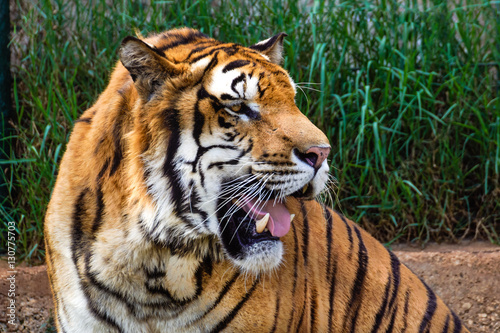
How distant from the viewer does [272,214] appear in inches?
65.6

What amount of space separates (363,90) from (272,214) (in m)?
2.17

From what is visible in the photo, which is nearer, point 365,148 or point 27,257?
point 27,257

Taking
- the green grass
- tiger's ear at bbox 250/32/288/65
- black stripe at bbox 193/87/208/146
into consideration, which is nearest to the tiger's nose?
black stripe at bbox 193/87/208/146

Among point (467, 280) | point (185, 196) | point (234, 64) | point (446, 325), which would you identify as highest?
point (234, 64)

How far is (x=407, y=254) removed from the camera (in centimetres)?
321

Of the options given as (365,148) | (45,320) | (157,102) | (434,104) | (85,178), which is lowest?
(45,320)

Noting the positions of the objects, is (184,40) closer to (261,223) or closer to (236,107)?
(236,107)

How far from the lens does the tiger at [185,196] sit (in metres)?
1.57

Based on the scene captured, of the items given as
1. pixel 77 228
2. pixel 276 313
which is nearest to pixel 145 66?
pixel 77 228

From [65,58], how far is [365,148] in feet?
6.60

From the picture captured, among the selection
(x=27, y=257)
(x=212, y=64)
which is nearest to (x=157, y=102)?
(x=212, y=64)

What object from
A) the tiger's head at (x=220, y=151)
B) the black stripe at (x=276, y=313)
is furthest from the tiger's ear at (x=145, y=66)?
the black stripe at (x=276, y=313)

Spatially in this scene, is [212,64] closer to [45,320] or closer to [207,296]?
[207,296]

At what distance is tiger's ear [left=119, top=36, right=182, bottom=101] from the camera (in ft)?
5.04
